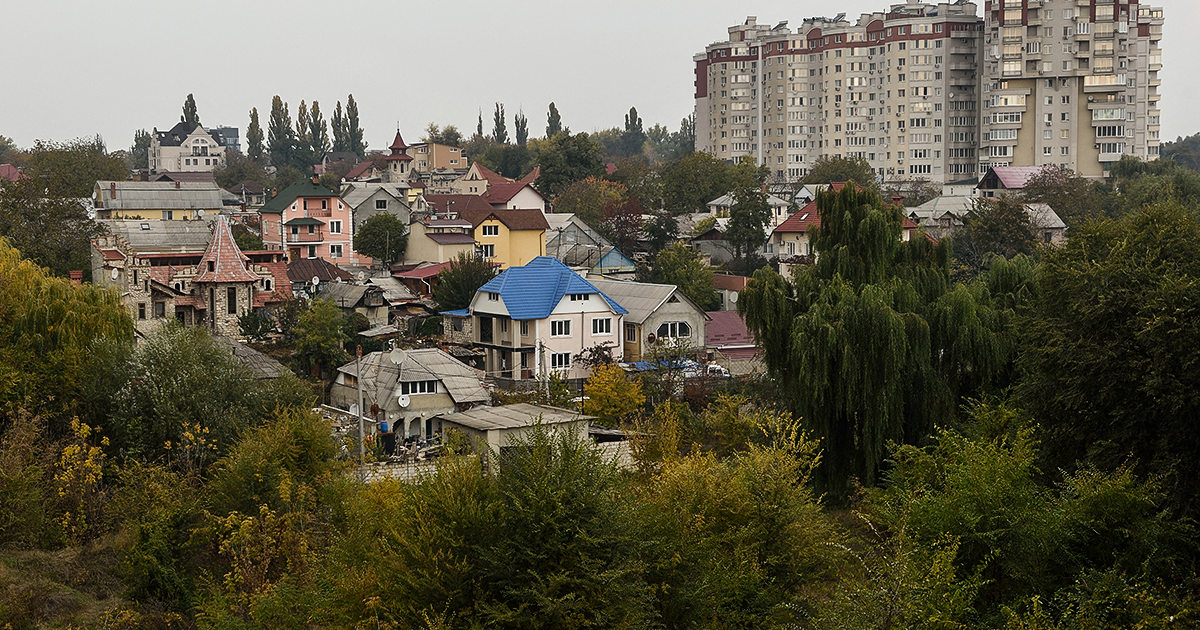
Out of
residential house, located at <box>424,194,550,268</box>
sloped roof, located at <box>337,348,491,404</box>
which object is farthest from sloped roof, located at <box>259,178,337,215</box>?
sloped roof, located at <box>337,348,491,404</box>

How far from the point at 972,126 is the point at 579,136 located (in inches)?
1342

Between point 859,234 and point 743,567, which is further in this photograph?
point 859,234

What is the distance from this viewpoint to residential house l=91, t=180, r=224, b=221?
5388cm

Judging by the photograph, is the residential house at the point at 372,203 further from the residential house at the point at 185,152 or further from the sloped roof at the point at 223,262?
the residential house at the point at 185,152

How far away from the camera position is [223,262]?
127 ft

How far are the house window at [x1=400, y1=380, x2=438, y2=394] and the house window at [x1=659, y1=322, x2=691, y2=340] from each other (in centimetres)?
1164

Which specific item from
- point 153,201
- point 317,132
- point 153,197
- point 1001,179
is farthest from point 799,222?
point 317,132

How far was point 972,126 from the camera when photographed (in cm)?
9000

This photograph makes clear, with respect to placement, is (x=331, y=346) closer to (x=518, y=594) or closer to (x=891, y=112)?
(x=518, y=594)

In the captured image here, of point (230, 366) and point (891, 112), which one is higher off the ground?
point (891, 112)

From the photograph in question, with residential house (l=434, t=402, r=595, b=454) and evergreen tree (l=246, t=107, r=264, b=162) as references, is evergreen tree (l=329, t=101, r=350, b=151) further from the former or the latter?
residential house (l=434, t=402, r=595, b=454)

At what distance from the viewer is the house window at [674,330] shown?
40.9 metres

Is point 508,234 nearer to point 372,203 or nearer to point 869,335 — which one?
point 372,203

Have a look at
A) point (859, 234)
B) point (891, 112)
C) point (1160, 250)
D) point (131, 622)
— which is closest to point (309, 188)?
point (859, 234)
